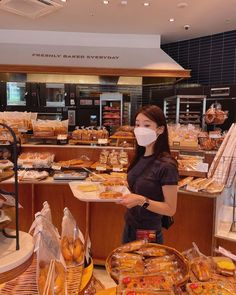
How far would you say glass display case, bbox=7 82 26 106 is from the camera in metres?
5.77

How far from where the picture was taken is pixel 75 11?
4652 mm

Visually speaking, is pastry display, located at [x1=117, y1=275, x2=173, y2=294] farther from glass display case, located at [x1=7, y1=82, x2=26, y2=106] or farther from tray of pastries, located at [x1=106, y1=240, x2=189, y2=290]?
glass display case, located at [x1=7, y1=82, x2=26, y2=106]

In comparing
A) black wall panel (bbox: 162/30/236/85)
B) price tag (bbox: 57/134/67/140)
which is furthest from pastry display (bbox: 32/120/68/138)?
black wall panel (bbox: 162/30/236/85)

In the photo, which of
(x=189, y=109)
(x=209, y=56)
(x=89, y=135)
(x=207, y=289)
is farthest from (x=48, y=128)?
(x=209, y=56)

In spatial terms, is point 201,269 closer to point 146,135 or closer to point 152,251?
point 152,251

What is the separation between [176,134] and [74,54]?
310 cm

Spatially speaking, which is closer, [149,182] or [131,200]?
[131,200]

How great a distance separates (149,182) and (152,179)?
25 millimetres

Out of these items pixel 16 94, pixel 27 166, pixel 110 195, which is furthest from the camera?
pixel 16 94

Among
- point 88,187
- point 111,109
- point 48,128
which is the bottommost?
point 88,187

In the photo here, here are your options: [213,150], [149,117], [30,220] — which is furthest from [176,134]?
[30,220]

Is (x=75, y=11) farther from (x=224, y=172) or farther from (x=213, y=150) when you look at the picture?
(x=224, y=172)

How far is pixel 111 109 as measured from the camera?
6062 mm

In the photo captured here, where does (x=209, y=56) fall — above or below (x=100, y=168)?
above
